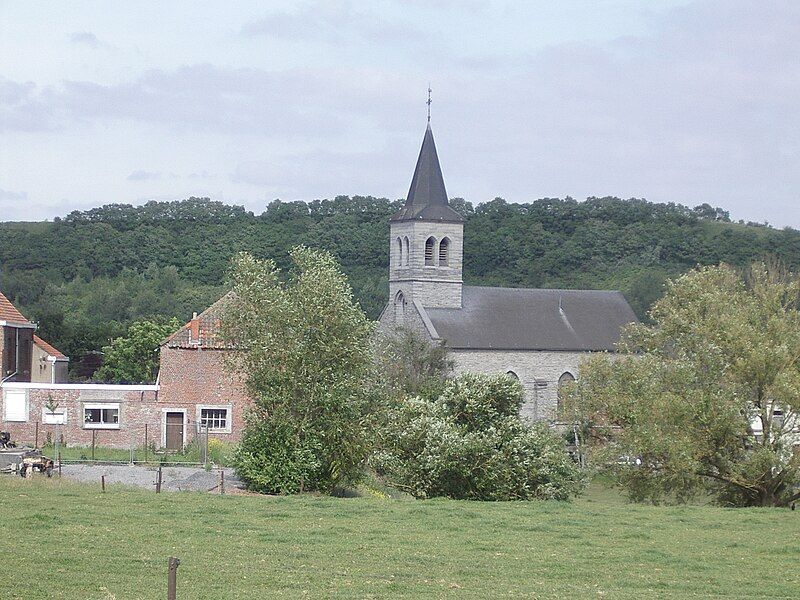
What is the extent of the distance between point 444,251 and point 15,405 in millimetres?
29459

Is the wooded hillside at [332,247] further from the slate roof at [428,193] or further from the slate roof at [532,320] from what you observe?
the slate roof at [428,193]

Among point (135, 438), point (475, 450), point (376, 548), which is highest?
point (475, 450)

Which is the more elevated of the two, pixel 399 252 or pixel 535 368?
pixel 399 252

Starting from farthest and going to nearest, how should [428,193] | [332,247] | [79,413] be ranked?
[332,247], [428,193], [79,413]

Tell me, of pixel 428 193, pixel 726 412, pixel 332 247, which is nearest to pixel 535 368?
pixel 428 193

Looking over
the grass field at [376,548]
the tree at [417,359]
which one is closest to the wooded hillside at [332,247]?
the tree at [417,359]

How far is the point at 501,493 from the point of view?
25.1 m

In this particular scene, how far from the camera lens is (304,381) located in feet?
84.6

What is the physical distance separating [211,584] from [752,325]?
17.5 meters

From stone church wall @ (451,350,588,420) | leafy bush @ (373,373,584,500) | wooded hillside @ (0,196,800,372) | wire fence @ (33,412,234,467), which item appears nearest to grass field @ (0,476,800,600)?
leafy bush @ (373,373,584,500)

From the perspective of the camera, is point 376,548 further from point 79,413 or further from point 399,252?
point 399,252

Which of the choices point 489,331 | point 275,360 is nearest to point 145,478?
point 275,360

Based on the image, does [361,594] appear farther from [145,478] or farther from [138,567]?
[145,478]

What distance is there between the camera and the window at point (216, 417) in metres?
37.1
